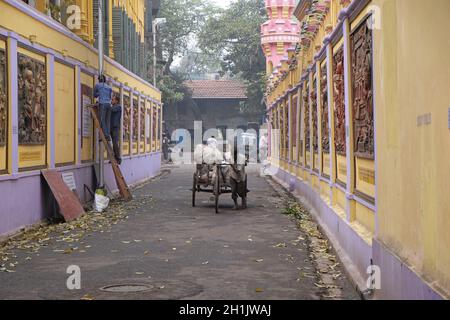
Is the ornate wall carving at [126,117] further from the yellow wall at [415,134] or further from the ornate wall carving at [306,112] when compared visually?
the yellow wall at [415,134]

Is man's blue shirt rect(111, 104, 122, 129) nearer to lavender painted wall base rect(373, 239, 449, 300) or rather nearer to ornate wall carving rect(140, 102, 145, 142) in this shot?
ornate wall carving rect(140, 102, 145, 142)

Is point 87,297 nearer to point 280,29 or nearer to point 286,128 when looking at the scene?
point 286,128

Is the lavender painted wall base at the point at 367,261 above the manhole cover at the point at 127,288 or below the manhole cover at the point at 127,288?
above

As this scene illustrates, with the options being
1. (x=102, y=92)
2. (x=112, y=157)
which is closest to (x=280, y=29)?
(x=112, y=157)

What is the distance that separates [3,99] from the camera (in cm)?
1184

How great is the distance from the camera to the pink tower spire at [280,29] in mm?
43094

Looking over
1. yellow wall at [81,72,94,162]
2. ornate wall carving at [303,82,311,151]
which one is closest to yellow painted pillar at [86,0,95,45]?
yellow wall at [81,72,94,162]

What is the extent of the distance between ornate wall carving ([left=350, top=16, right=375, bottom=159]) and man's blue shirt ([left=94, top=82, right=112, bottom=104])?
28.8 feet

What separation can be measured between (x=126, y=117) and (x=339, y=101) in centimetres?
1390

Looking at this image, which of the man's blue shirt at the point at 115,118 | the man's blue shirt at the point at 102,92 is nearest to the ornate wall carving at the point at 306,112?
the man's blue shirt at the point at 115,118

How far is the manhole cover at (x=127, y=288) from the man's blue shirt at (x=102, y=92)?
10139 mm
